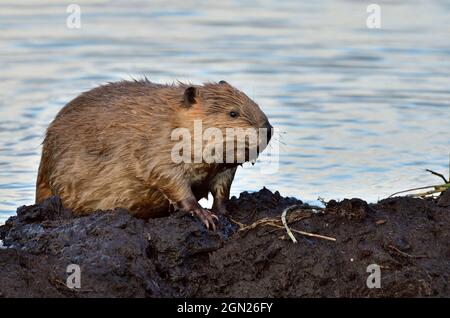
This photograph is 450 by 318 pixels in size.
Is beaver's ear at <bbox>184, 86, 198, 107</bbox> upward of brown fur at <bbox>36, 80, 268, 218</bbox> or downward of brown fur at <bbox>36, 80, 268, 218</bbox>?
upward

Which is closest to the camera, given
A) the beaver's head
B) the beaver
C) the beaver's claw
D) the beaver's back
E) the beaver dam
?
the beaver dam

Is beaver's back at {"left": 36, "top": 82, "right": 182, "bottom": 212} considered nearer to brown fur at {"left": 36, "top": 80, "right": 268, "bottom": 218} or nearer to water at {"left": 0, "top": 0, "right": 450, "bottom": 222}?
brown fur at {"left": 36, "top": 80, "right": 268, "bottom": 218}

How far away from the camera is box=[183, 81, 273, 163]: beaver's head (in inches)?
286

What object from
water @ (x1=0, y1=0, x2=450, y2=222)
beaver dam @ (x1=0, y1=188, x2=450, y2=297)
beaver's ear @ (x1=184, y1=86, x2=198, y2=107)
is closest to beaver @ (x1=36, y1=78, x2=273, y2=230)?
beaver's ear @ (x1=184, y1=86, x2=198, y2=107)

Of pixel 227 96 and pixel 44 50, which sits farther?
pixel 44 50

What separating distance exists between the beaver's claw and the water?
1894 mm

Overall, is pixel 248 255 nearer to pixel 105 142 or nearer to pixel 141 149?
pixel 141 149

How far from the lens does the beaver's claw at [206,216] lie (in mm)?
7031

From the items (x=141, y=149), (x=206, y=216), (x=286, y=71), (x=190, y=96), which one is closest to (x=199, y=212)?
(x=206, y=216)
